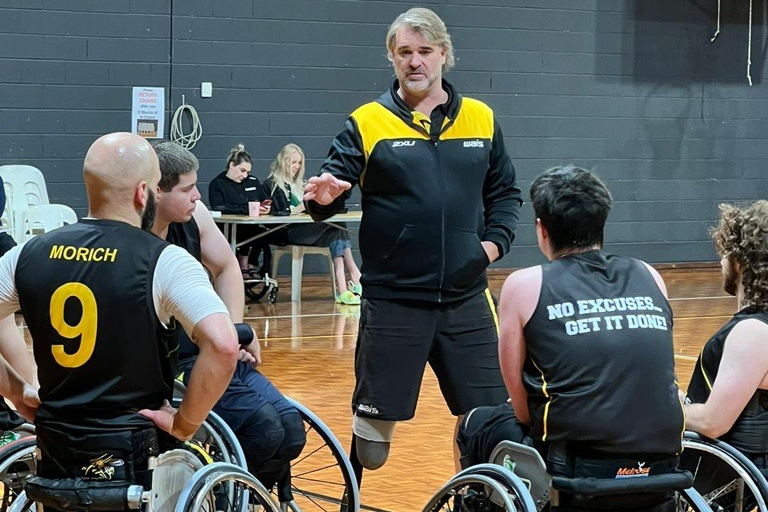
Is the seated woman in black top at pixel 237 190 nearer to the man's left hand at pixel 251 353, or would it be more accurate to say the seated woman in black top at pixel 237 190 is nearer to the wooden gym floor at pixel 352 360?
the wooden gym floor at pixel 352 360

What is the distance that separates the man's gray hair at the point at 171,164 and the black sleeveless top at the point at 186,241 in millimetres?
163

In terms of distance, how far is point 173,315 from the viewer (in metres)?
2.34

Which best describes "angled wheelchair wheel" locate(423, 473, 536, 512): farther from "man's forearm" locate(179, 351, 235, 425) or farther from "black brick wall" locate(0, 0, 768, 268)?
"black brick wall" locate(0, 0, 768, 268)

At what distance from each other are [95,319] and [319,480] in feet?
6.62

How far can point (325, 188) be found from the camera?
3252mm

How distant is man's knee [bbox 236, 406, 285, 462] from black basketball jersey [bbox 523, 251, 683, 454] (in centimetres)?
76

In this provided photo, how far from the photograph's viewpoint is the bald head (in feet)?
7.81

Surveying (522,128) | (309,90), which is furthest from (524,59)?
(309,90)

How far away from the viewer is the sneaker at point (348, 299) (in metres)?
8.91

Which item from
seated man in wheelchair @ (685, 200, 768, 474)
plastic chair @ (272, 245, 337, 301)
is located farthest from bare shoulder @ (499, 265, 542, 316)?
plastic chair @ (272, 245, 337, 301)

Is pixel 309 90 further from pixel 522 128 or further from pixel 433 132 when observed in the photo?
pixel 433 132

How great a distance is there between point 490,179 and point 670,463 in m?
1.20

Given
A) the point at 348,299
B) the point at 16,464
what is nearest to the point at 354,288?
the point at 348,299

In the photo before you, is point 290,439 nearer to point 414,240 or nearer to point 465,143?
point 414,240
